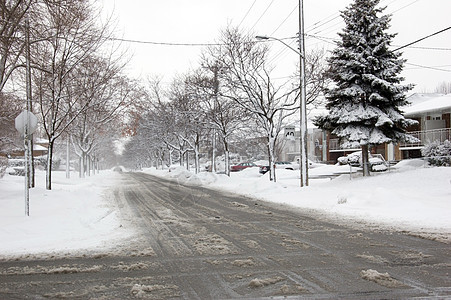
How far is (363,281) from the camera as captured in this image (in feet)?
16.3

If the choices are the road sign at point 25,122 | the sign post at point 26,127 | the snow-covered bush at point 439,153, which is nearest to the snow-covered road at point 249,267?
the sign post at point 26,127

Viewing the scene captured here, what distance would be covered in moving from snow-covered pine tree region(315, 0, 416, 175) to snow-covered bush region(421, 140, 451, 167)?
192 cm

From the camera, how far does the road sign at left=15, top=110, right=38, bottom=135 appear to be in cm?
984

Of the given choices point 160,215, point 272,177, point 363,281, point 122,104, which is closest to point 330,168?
point 272,177

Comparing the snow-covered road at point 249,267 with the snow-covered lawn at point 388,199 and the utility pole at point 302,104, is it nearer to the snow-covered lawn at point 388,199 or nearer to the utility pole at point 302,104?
the snow-covered lawn at point 388,199

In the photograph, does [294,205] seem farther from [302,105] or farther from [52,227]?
[52,227]

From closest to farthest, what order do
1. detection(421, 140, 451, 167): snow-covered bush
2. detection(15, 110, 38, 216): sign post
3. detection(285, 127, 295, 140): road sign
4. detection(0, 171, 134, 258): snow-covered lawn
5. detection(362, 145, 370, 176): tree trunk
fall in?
detection(0, 171, 134, 258): snow-covered lawn, detection(15, 110, 38, 216): sign post, detection(285, 127, 295, 140): road sign, detection(421, 140, 451, 167): snow-covered bush, detection(362, 145, 370, 176): tree trunk

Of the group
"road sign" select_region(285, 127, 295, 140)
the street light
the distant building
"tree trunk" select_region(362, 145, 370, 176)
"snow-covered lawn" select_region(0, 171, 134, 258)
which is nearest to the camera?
"snow-covered lawn" select_region(0, 171, 134, 258)

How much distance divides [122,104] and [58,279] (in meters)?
21.0

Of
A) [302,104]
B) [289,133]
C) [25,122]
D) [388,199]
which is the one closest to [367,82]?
[302,104]

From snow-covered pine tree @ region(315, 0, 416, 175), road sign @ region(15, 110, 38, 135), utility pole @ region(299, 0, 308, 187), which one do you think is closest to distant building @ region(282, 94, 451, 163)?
A: snow-covered pine tree @ region(315, 0, 416, 175)

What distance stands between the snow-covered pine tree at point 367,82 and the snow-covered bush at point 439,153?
1.92 metres

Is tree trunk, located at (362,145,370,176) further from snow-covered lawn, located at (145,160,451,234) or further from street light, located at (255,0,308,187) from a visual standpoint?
street light, located at (255,0,308,187)

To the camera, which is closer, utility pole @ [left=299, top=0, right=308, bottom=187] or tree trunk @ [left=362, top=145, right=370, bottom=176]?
utility pole @ [left=299, top=0, right=308, bottom=187]
